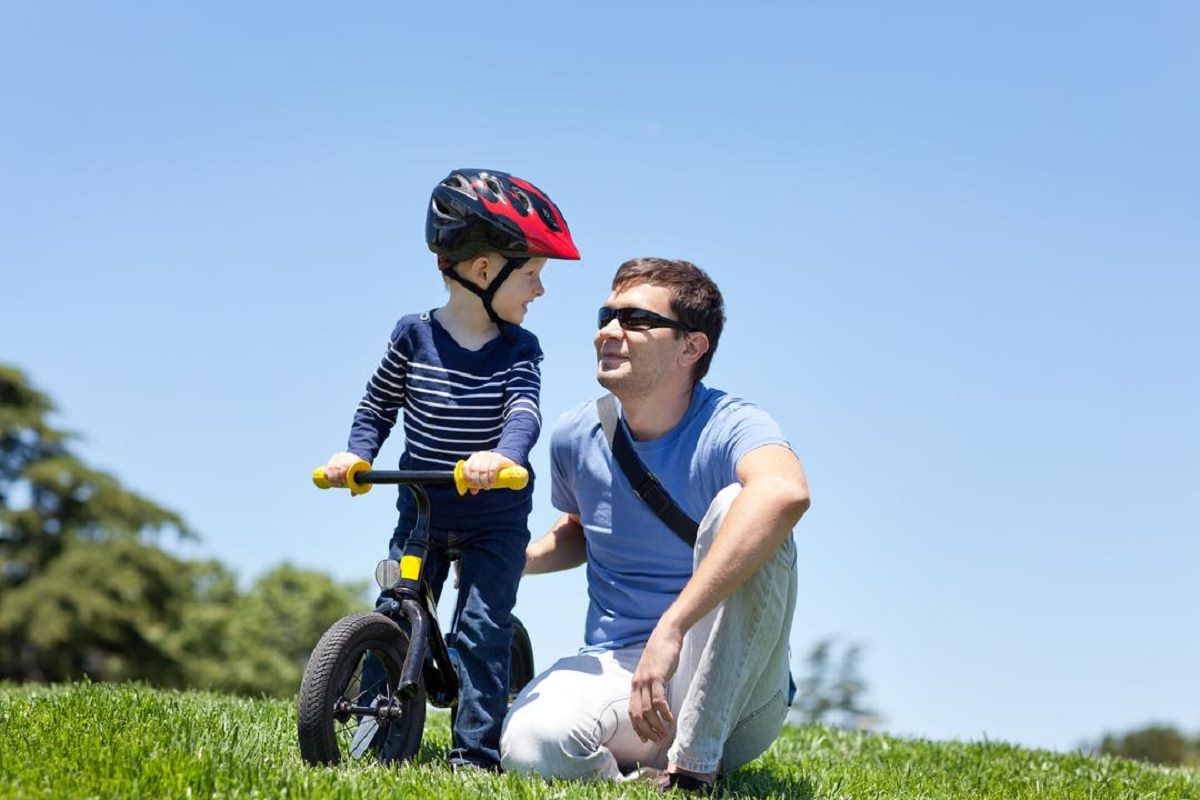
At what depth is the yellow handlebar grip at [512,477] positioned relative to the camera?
4.71 metres

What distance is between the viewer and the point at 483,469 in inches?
186

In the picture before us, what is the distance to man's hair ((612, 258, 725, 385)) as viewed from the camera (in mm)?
5609

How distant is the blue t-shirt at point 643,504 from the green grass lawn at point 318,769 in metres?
0.87

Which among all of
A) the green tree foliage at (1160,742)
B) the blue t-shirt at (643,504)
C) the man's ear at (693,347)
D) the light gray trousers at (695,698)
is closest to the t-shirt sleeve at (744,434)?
the blue t-shirt at (643,504)

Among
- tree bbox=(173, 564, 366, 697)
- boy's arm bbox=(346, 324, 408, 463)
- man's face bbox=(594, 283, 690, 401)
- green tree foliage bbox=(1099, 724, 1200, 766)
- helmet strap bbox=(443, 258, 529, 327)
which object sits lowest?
green tree foliage bbox=(1099, 724, 1200, 766)

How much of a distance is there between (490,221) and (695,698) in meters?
2.16

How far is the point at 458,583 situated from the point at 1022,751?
4632mm

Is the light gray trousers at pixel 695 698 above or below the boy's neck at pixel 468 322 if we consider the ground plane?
below

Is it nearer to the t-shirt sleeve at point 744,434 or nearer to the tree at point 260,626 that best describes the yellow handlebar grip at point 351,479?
the t-shirt sleeve at point 744,434

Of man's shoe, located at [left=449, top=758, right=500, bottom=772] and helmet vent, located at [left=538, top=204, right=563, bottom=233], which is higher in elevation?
helmet vent, located at [left=538, top=204, right=563, bottom=233]

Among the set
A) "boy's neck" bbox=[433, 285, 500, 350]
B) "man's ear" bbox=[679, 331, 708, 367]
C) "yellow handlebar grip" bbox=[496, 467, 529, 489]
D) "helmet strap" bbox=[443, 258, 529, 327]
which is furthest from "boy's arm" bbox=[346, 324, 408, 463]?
"man's ear" bbox=[679, 331, 708, 367]

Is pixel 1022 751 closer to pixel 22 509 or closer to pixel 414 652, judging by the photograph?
pixel 414 652

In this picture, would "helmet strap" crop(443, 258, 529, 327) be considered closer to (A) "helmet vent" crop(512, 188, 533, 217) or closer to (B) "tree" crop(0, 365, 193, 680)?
(A) "helmet vent" crop(512, 188, 533, 217)

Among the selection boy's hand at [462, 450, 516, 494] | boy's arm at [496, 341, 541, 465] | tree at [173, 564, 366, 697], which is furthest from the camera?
tree at [173, 564, 366, 697]
